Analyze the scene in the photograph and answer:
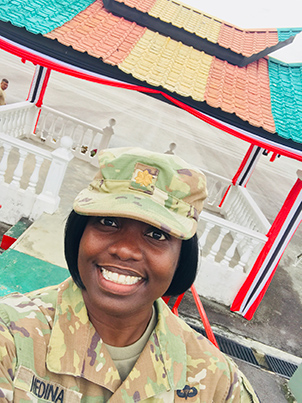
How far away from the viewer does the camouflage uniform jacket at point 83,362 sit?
90 centimetres

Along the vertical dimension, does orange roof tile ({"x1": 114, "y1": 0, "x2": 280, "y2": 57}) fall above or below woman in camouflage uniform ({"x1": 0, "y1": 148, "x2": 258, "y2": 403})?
above

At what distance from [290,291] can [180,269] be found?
501 cm

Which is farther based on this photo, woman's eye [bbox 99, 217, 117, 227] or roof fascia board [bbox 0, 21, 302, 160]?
roof fascia board [bbox 0, 21, 302, 160]

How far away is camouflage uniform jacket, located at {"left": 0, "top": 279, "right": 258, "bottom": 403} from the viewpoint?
898 millimetres

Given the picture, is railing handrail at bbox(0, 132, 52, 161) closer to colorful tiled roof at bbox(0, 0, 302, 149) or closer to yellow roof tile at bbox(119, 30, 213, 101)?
colorful tiled roof at bbox(0, 0, 302, 149)

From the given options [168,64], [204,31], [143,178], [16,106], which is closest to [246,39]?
[204,31]

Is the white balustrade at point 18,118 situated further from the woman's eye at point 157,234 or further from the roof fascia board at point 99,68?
the woman's eye at point 157,234

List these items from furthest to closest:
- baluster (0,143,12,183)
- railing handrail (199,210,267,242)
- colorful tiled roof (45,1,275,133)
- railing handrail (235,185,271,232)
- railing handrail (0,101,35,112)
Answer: railing handrail (0,101,35,112), railing handrail (235,185,271,232), baluster (0,143,12,183), railing handrail (199,210,267,242), colorful tiled roof (45,1,275,133)

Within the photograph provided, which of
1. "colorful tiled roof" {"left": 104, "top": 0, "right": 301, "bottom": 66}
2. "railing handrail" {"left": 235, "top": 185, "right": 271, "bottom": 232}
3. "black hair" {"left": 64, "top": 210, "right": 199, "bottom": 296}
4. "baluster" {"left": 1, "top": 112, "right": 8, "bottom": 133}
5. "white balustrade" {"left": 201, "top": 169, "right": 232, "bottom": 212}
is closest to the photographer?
"black hair" {"left": 64, "top": 210, "right": 199, "bottom": 296}

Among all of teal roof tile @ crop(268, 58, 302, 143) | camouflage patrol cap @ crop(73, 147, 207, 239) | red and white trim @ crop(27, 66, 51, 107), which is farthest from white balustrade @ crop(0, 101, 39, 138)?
camouflage patrol cap @ crop(73, 147, 207, 239)

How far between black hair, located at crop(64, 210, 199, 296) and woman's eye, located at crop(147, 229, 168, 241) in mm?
160

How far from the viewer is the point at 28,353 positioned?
91 cm

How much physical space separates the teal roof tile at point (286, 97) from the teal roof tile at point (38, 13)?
2.54 metres

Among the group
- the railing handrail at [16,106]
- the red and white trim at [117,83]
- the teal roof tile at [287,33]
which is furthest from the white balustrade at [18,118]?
the teal roof tile at [287,33]
